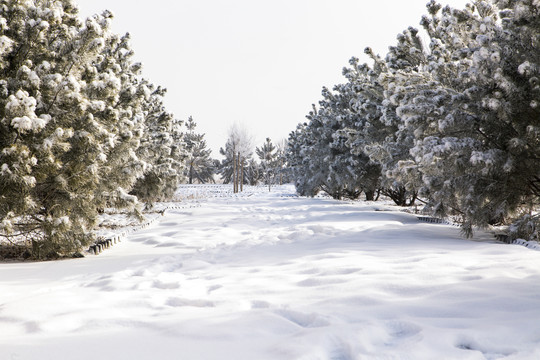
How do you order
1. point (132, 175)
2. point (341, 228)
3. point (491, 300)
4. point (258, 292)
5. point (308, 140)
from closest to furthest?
point (491, 300)
point (258, 292)
point (132, 175)
point (341, 228)
point (308, 140)

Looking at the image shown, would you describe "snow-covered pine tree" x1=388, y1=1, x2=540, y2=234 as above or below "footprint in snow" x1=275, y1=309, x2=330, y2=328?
above

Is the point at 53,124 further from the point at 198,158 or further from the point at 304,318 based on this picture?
the point at 198,158

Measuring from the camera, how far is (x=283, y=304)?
3.61 m

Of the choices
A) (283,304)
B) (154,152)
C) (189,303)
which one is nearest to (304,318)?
(283,304)

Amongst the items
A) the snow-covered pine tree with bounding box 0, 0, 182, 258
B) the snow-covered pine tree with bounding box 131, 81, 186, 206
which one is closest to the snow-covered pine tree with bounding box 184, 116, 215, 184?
the snow-covered pine tree with bounding box 131, 81, 186, 206

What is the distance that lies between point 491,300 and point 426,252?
2.36 meters

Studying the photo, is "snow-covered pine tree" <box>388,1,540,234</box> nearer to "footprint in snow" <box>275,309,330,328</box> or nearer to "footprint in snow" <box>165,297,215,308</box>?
"footprint in snow" <box>275,309,330,328</box>

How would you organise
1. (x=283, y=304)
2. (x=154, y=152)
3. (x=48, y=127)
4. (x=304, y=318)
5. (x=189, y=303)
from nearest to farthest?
(x=304, y=318), (x=283, y=304), (x=189, y=303), (x=48, y=127), (x=154, y=152)

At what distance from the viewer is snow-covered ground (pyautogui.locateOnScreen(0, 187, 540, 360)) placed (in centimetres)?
270

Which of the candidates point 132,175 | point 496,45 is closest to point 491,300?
point 496,45

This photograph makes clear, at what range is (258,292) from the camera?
4.09 metres

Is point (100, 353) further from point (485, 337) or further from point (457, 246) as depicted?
point (457, 246)

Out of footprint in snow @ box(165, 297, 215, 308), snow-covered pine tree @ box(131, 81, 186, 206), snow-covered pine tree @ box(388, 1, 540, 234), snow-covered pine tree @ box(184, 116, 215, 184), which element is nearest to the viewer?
footprint in snow @ box(165, 297, 215, 308)

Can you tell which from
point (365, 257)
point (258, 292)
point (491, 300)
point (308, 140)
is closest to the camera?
point (491, 300)
